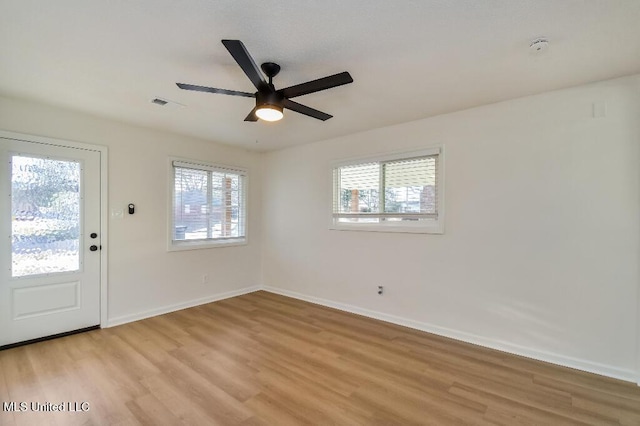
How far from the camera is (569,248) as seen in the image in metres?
2.67

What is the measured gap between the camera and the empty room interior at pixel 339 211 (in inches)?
76.4

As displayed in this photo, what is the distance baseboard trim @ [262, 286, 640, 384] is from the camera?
2.48m

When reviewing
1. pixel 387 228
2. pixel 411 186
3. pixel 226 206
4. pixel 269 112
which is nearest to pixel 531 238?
pixel 411 186

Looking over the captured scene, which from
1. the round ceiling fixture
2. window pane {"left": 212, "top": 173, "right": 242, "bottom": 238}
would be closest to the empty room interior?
the round ceiling fixture

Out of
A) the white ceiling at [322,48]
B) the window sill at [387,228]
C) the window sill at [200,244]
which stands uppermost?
the white ceiling at [322,48]

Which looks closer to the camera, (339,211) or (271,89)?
A: (271,89)

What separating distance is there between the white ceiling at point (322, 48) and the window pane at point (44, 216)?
74 cm

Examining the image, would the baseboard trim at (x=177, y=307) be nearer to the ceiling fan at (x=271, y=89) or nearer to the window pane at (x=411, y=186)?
the window pane at (x=411, y=186)

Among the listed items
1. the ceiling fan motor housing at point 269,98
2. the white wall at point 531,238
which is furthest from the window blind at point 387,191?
the ceiling fan motor housing at point 269,98

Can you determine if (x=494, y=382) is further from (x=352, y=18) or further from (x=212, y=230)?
(x=212, y=230)

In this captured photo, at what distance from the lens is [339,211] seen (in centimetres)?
437

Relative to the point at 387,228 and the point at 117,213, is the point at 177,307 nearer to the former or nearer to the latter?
the point at 117,213

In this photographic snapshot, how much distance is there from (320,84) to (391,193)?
2.15 metres

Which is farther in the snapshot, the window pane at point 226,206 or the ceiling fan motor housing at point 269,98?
the window pane at point 226,206
